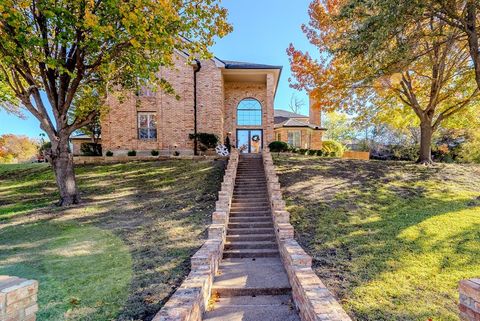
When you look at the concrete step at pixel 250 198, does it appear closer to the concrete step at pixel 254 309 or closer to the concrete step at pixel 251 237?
the concrete step at pixel 251 237

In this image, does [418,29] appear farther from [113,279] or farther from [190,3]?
[113,279]

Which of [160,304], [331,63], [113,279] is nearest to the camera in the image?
[160,304]

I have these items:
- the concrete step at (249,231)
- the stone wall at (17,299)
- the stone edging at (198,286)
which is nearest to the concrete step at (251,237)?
the concrete step at (249,231)

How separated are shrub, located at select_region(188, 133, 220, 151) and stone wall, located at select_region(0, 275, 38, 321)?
1554 cm

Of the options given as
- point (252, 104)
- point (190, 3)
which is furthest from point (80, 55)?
point (252, 104)

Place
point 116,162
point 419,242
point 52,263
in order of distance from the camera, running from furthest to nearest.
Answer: point 116,162 → point 419,242 → point 52,263

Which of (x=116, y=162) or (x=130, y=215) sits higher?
(x=116, y=162)

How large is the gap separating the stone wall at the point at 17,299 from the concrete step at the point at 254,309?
230 cm

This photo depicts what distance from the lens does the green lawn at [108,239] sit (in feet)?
Result: 14.7

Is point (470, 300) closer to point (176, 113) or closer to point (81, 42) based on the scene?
point (81, 42)

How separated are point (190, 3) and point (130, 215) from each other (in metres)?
7.35

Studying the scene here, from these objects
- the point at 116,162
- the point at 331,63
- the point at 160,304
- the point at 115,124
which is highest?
the point at 331,63

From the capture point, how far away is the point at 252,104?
21359 millimetres

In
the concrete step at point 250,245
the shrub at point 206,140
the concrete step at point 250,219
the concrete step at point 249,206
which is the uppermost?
the shrub at point 206,140
